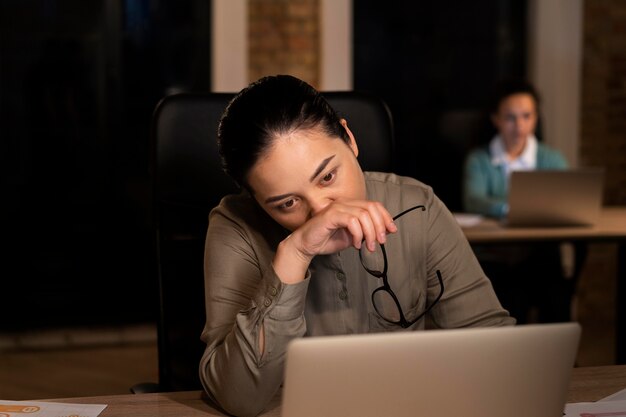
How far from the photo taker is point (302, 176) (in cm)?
137

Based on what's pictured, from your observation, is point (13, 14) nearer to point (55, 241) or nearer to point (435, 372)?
point (55, 241)

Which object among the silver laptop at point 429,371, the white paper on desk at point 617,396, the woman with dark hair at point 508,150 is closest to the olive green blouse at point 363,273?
the white paper on desk at point 617,396

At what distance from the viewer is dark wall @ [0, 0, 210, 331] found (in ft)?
14.0

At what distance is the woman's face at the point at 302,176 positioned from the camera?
1370mm

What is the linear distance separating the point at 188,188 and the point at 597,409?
92 centimetres

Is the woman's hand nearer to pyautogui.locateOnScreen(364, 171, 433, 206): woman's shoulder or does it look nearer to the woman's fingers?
the woman's fingers

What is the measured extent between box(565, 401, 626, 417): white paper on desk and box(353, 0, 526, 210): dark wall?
320 cm

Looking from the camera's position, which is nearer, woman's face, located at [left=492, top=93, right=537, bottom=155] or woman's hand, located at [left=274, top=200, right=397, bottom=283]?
woman's hand, located at [left=274, top=200, right=397, bottom=283]

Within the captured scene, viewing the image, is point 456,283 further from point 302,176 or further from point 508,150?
point 508,150

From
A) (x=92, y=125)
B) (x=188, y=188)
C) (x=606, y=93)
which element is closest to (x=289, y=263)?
(x=188, y=188)

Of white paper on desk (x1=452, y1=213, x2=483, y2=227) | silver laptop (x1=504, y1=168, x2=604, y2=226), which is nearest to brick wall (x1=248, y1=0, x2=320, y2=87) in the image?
white paper on desk (x1=452, y1=213, x2=483, y2=227)

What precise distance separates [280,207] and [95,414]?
0.39 m

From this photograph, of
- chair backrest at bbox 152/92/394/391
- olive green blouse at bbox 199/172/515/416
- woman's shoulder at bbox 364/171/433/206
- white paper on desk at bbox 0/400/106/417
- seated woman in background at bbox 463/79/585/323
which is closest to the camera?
white paper on desk at bbox 0/400/106/417

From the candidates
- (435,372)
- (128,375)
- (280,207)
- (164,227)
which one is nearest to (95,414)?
(280,207)
